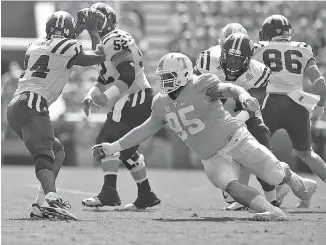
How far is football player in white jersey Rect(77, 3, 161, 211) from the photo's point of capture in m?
8.66

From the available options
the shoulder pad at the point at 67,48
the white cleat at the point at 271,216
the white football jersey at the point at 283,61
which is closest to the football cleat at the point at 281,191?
the white football jersey at the point at 283,61

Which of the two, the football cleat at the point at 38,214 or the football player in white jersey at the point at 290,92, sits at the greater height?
the football player in white jersey at the point at 290,92

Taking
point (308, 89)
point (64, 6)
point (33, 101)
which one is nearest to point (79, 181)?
point (308, 89)

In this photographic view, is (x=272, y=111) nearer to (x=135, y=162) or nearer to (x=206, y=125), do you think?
(x=135, y=162)

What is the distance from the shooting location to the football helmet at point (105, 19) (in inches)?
347

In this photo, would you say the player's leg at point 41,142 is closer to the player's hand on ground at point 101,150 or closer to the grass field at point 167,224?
the grass field at point 167,224

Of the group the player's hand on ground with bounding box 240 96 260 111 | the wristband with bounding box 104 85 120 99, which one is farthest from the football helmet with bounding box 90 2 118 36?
the player's hand on ground with bounding box 240 96 260 111

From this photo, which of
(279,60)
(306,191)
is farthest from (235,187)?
(279,60)

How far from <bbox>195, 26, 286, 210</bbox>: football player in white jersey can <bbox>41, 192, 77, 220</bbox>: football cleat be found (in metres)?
1.73

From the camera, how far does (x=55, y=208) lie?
7.16m

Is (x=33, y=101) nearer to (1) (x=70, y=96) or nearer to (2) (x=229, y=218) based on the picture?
(2) (x=229, y=218)

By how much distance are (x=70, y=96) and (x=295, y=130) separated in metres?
10.6

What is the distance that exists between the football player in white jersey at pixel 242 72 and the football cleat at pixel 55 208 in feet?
5.68

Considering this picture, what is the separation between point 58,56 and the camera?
7719 mm
